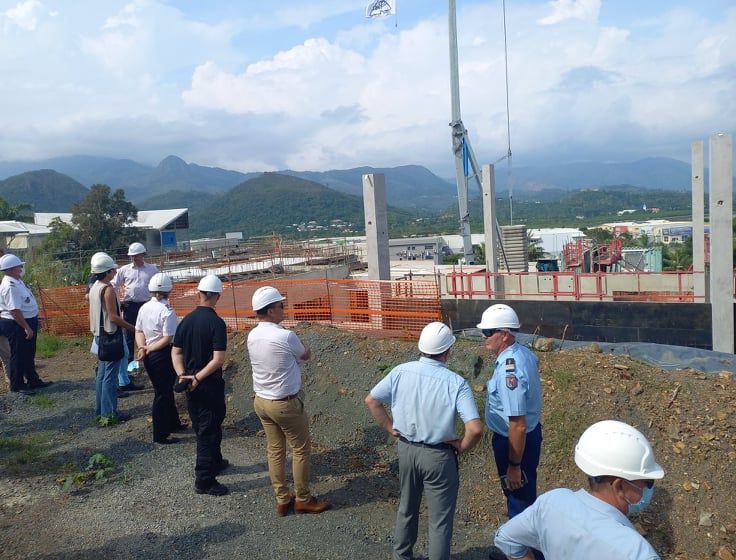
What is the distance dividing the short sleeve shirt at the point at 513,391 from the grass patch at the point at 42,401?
5.95 m

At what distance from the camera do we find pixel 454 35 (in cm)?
A: 2150

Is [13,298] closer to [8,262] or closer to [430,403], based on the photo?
[8,262]

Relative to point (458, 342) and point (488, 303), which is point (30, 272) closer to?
point (488, 303)

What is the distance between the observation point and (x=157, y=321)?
18.3ft

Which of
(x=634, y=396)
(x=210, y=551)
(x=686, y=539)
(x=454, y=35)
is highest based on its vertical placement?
(x=454, y=35)

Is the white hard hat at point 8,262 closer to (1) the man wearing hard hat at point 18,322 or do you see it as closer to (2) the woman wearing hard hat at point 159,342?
(1) the man wearing hard hat at point 18,322

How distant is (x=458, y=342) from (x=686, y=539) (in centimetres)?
371

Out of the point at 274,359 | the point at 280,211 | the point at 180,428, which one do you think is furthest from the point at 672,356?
the point at 280,211

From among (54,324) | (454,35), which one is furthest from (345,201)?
(54,324)

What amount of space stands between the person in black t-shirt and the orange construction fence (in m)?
4.95

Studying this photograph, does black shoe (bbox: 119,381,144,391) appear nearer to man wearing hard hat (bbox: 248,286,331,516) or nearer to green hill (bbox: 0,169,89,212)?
man wearing hard hat (bbox: 248,286,331,516)

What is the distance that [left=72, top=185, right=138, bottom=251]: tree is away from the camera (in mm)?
40062

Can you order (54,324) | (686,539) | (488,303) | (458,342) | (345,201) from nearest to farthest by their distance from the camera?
1. (686,539)
2. (458,342)
3. (54,324)
4. (488,303)
5. (345,201)

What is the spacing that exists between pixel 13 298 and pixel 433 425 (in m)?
6.11
